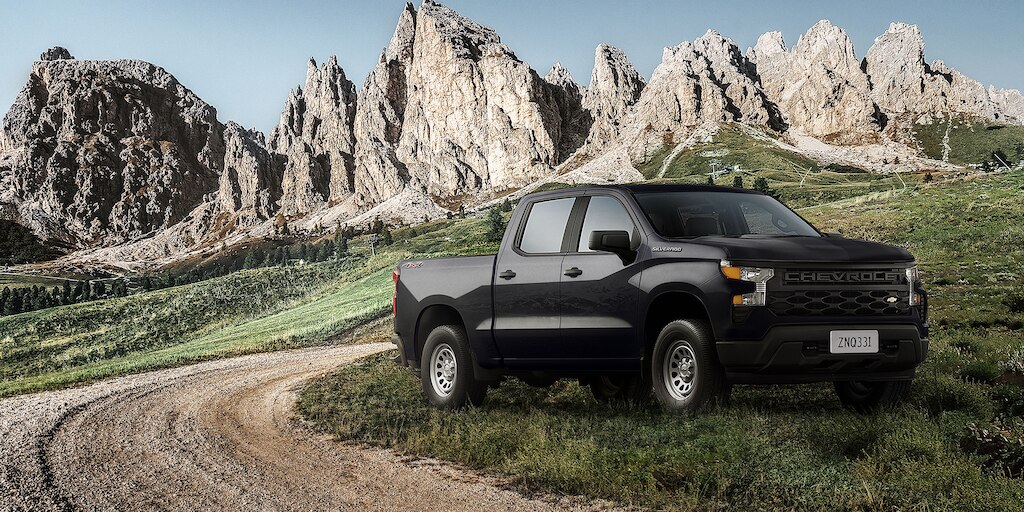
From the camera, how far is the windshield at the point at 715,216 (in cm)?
826

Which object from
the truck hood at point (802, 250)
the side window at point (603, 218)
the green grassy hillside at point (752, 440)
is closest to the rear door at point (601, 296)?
the side window at point (603, 218)

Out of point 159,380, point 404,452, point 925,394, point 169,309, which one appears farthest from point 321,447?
point 169,309

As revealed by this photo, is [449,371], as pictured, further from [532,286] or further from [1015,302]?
[1015,302]

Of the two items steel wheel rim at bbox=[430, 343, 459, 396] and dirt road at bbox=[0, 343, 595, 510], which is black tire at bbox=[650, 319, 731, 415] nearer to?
dirt road at bbox=[0, 343, 595, 510]

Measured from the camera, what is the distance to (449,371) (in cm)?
1013

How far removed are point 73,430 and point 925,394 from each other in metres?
10.1

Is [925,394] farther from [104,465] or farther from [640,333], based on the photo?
[104,465]

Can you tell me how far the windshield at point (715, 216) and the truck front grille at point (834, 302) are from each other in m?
1.18

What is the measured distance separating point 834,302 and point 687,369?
1478 millimetres

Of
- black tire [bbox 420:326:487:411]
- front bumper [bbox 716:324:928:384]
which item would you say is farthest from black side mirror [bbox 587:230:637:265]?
black tire [bbox 420:326:487:411]

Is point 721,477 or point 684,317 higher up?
point 684,317

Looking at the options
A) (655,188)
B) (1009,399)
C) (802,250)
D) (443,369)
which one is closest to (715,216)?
(655,188)

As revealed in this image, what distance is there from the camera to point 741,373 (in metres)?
7.21

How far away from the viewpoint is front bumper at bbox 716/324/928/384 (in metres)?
7.01
